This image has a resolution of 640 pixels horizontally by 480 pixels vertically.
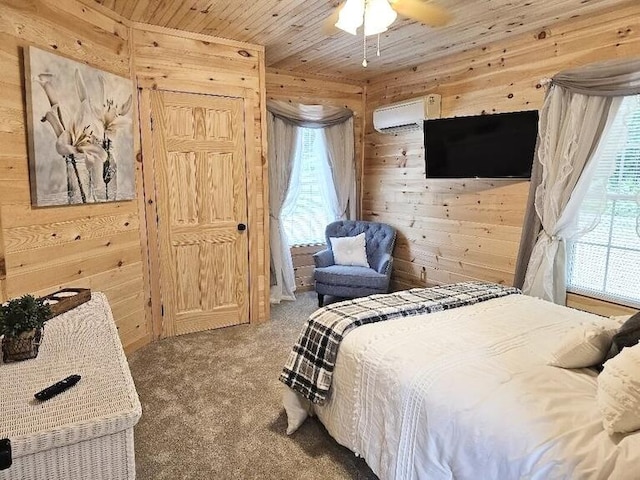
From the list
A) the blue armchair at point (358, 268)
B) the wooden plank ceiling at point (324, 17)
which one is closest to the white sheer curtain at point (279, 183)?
the blue armchair at point (358, 268)

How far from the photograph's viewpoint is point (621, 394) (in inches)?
49.0

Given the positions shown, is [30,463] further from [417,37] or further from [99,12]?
[417,37]

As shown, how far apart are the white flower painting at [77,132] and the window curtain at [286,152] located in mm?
1665

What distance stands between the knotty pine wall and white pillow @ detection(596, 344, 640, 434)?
384cm

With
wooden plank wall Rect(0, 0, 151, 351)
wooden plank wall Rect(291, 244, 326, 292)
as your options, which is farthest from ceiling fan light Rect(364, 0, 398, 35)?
wooden plank wall Rect(291, 244, 326, 292)

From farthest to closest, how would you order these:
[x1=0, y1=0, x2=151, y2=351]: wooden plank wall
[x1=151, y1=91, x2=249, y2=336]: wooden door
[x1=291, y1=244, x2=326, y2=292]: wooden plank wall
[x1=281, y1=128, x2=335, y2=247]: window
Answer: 1. [x1=291, y1=244, x2=326, y2=292]: wooden plank wall
2. [x1=281, y1=128, x2=335, y2=247]: window
3. [x1=151, y1=91, x2=249, y2=336]: wooden door
4. [x1=0, y1=0, x2=151, y2=351]: wooden plank wall

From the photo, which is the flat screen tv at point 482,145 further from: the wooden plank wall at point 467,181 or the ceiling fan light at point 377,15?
the ceiling fan light at point 377,15

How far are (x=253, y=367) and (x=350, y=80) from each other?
3500 millimetres

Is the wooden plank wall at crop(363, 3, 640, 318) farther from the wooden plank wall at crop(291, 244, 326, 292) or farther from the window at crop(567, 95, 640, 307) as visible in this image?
the wooden plank wall at crop(291, 244, 326, 292)

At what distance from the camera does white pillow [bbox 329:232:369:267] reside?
454 centimetres

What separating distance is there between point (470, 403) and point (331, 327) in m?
0.84

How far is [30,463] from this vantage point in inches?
43.8

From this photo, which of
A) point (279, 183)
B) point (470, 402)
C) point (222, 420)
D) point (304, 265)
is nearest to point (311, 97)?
point (279, 183)

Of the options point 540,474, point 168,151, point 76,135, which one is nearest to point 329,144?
point 168,151
